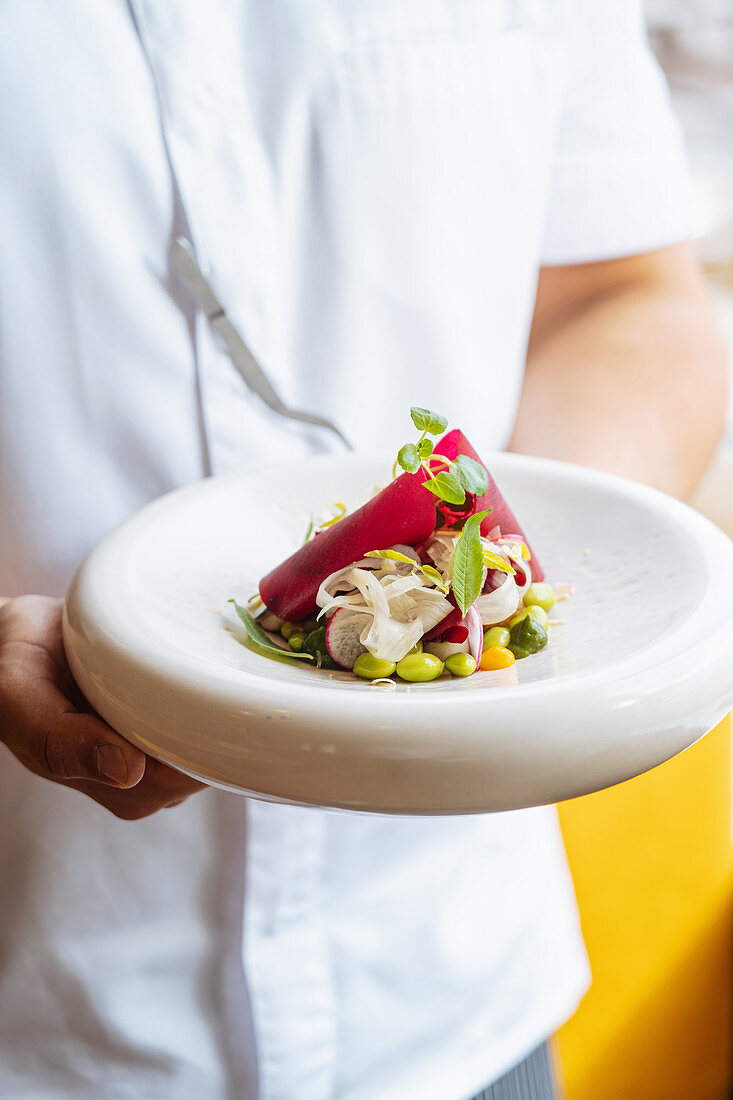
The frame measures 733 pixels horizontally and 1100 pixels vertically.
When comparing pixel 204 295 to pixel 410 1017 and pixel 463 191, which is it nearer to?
pixel 463 191

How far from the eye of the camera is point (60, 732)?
1.82ft

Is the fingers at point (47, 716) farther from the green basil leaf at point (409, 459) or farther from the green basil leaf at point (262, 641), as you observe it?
the green basil leaf at point (409, 459)

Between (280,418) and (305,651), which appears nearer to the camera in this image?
(305,651)

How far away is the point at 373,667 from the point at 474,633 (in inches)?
2.7

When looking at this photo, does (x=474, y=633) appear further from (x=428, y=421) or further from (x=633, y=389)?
(x=633, y=389)

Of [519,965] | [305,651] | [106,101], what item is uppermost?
[106,101]

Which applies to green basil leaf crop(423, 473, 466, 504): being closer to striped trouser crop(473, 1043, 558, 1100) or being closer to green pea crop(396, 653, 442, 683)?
green pea crop(396, 653, 442, 683)

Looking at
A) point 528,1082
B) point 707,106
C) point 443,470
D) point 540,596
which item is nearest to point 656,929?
point 528,1082

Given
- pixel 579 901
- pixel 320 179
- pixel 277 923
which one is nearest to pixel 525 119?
pixel 320 179

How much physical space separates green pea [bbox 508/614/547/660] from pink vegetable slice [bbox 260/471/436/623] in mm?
88

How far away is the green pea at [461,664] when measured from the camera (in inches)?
22.6

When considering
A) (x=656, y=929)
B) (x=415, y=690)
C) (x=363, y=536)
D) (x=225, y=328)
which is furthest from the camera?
(x=656, y=929)

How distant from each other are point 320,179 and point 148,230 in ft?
0.49

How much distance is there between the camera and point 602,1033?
1.51 m
